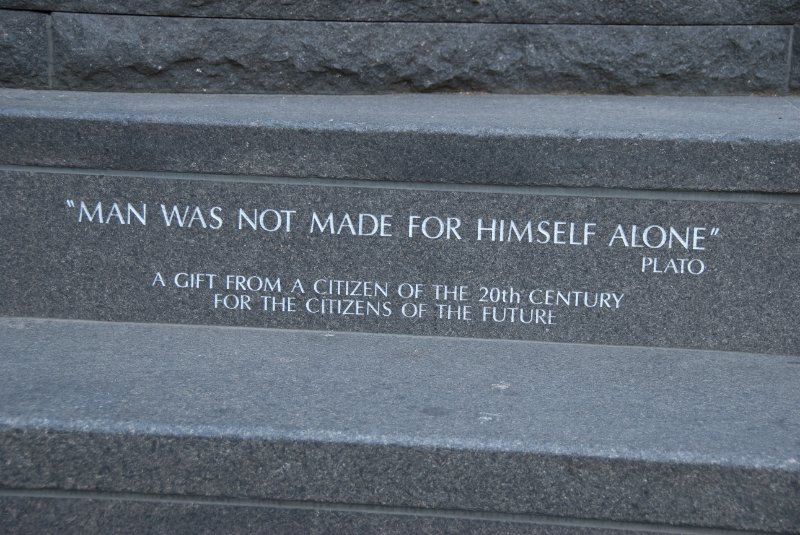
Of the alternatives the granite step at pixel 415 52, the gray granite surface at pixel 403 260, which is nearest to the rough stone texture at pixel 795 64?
the granite step at pixel 415 52

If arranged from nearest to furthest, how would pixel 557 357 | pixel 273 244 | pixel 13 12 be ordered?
pixel 557 357 < pixel 273 244 < pixel 13 12

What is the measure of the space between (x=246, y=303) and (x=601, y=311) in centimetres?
108

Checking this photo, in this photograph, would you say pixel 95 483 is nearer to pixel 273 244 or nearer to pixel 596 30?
pixel 273 244

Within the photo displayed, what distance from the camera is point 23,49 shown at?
142 inches

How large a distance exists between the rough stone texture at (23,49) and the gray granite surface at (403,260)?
3.54ft

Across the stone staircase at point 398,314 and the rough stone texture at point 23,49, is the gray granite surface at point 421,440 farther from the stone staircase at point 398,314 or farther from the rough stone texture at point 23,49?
the rough stone texture at point 23,49

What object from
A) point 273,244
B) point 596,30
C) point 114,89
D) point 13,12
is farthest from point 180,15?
point 596,30

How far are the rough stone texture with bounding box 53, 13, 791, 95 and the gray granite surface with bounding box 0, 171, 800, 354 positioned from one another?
108 cm

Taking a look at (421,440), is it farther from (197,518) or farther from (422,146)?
(422,146)

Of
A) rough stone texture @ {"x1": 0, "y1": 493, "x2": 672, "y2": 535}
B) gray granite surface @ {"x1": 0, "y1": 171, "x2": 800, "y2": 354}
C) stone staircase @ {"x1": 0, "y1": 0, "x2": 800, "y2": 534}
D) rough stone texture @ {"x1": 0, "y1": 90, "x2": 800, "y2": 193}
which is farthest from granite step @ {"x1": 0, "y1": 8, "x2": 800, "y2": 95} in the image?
rough stone texture @ {"x1": 0, "y1": 493, "x2": 672, "y2": 535}

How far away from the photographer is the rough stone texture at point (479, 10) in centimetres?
363

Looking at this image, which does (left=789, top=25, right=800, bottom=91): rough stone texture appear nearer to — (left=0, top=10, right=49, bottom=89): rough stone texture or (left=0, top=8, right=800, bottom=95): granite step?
(left=0, top=8, right=800, bottom=95): granite step

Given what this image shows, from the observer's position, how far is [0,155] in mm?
2746

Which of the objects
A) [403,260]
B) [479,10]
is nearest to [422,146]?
[403,260]
